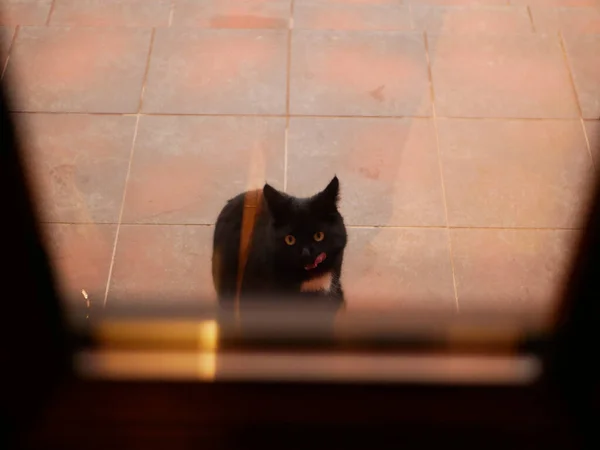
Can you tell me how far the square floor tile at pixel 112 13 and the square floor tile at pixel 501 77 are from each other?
1.20 meters

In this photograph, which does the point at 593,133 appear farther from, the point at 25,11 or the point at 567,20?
the point at 25,11

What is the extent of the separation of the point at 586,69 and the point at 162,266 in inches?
73.3

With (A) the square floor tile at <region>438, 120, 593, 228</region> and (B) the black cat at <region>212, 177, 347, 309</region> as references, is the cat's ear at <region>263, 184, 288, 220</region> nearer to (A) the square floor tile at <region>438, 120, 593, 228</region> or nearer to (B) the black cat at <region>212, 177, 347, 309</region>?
(B) the black cat at <region>212, 177, 347, 309</region>

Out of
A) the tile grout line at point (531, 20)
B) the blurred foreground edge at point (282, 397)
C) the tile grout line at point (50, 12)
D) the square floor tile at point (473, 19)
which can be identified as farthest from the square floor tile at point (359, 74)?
the blurred foreground edge at point (282, 397)

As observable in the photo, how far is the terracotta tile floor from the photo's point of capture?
2107 millimetres

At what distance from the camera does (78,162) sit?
2.34m

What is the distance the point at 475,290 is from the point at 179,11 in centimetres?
177

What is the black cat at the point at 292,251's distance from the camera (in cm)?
176

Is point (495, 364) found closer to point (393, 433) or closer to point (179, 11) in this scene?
point (393, 433)

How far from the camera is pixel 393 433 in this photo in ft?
2.93

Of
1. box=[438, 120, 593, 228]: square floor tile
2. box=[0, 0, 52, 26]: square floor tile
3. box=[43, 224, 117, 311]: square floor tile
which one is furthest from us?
box=[0, 0, 52, 26]: square floor tile

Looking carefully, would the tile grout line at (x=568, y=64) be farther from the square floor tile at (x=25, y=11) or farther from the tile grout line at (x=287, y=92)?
the square floor tile at (x=25, y=11)

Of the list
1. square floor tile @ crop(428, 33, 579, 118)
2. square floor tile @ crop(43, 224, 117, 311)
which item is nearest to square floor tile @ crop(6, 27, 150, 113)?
square floor tile @ crop(43, 224, 117, 311)

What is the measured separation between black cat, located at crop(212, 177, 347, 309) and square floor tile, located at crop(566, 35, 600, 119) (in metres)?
1.28
